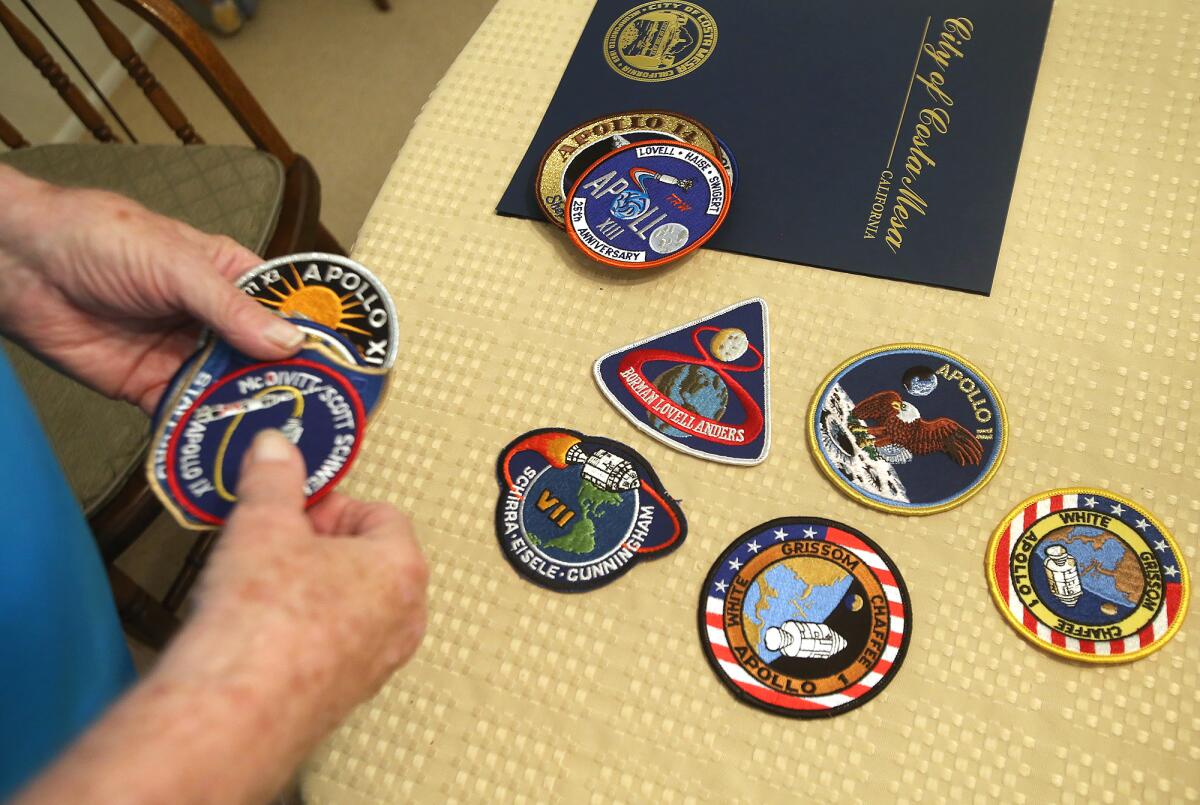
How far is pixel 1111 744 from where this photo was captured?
0.71 m

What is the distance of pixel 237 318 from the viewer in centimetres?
75

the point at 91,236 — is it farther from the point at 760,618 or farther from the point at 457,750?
the point at 760,618

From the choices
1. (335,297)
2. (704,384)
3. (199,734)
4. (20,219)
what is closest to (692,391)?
(704,384)

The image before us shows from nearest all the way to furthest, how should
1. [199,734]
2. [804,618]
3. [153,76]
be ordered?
[199,734] → [804,618] → [153,76]

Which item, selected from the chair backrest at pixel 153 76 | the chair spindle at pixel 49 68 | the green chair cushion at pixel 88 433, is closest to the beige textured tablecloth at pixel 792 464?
the chair backrest at pixel 153 76

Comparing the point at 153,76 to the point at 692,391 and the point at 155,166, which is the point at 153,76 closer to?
the point at 155,166

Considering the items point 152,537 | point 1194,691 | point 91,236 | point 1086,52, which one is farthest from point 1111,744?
A: point 152,537

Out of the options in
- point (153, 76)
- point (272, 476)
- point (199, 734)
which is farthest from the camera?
point (153, 76)

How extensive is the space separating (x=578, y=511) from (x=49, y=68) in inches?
46.1

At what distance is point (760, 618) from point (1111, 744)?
29cm

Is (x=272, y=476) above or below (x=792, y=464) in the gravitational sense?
above

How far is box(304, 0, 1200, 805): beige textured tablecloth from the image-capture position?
72 centimetres

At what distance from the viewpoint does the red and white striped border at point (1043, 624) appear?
725 mm

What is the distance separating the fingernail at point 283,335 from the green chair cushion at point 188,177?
2.18ft
